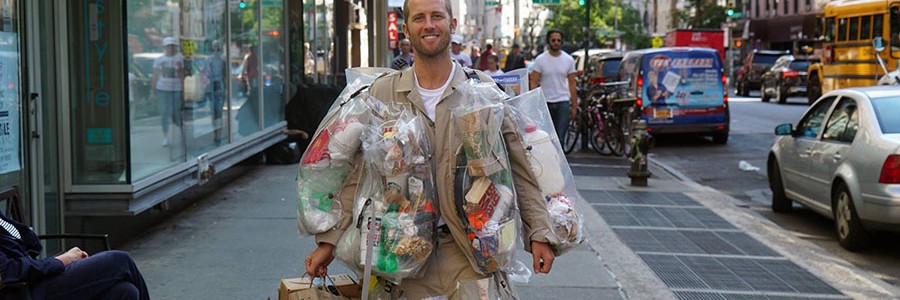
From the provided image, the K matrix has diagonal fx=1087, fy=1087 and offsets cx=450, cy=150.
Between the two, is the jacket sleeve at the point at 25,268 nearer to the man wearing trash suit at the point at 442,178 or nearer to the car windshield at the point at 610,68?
the man wearing trash suit at the point at 442,178

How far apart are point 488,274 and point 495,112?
55 centimetres

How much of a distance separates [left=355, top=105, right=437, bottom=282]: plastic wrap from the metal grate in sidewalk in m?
3.60

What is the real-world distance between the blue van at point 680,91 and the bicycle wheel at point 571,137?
122 cm

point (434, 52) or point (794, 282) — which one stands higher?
point (434, 52)

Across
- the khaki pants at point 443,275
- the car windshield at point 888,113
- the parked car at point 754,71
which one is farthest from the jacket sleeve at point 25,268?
the parked car at point 754,71

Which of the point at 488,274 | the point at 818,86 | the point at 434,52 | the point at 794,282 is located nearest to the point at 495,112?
the point at 434,52

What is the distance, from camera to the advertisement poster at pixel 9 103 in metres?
5.97

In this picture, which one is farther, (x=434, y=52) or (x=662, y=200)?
(x=662, y=200)

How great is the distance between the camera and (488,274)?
12.0 ft

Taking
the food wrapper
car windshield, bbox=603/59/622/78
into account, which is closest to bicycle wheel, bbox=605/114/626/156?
car windshield, bbox=603/59/622/78

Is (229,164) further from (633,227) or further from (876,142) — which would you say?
(876,142)

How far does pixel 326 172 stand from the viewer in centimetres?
369

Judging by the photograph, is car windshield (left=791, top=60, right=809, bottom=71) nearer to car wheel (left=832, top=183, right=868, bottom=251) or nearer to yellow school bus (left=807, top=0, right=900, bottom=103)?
yellow school bus (left=807, top=0, right=900, bottom=103)

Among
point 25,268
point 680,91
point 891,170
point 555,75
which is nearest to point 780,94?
point 680,91
